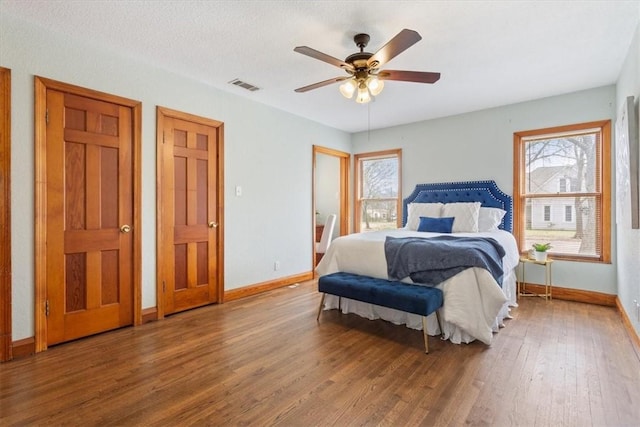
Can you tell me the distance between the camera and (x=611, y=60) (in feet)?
10.4

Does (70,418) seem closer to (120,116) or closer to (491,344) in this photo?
(120,116)

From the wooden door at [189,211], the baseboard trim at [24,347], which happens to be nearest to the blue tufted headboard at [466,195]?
the wooden door at [189,211]

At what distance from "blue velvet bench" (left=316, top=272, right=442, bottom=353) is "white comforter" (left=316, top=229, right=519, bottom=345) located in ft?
0.35

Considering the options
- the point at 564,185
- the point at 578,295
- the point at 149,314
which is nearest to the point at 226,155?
the point at 149,314

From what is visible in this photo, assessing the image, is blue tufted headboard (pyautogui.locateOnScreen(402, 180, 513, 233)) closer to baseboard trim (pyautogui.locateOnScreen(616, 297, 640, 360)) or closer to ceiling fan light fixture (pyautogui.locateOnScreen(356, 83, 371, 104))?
baseboard trim (pyautogui.locateOnScreen(616, 297, 640, 360))

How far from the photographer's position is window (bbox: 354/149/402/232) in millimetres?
5750

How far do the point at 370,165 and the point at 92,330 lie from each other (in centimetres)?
480

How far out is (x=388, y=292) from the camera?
9.05ft

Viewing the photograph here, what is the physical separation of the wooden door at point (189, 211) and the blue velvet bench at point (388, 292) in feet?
4.72

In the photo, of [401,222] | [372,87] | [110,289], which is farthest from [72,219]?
[401,222]

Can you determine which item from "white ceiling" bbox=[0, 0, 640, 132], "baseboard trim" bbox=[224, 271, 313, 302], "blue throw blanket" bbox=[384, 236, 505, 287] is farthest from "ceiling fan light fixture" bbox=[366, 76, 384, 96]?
"baseboard trim" bbox=[224, 271, 313, 302]

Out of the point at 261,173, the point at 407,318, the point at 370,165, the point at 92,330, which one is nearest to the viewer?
the point at 92,330

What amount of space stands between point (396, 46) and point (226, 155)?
2477 mm

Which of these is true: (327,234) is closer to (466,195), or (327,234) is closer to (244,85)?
(466,195)
